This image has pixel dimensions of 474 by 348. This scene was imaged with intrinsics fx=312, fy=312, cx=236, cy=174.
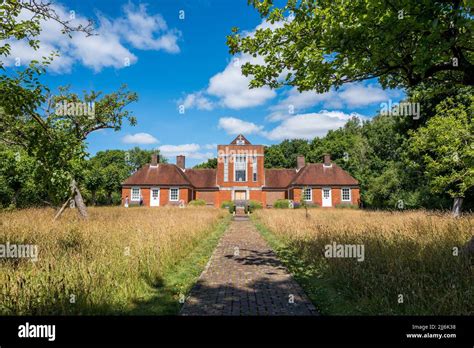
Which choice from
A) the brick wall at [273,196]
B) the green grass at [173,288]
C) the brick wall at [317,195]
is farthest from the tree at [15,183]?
the brick wall at [317,195]

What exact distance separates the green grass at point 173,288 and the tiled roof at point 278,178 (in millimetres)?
37718

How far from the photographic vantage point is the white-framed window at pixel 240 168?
1809 inches

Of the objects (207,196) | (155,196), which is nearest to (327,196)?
(207,196)

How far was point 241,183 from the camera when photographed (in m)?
46.2

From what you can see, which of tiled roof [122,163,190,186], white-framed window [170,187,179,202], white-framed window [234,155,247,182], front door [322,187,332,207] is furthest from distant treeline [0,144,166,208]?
front door [322,187,332,207]

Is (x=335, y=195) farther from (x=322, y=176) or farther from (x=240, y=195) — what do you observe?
(x=240, y=195)

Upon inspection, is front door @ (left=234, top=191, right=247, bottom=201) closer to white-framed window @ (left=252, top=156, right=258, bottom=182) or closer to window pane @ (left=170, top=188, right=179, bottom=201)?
white-framed window @ (left=252, top=156, right=258, bottom=182)

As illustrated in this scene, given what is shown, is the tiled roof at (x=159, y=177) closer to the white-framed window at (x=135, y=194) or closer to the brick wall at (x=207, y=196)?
the white-framed window at (x=135, y=194)

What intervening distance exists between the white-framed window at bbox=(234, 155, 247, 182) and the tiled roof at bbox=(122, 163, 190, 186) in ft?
24.2

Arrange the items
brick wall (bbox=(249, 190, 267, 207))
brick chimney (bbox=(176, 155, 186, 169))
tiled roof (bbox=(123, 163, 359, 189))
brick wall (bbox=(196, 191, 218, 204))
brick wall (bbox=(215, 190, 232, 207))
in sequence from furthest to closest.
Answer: brick chimney (bbox=(176, 155, 186, 169)) < brick wall (bbox=(196, 191, 218, 204)) < brick wall (bbox=(215, 190, 232, 207)) < brick wall (bbox=(249, 190, 267, 207)) < tiled roof (bbox=(123, 163, 359, 189))

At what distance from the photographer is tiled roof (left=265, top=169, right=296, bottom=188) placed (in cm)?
4813

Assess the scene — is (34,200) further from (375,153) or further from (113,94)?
(375,153)

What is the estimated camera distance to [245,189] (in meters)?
46.0
